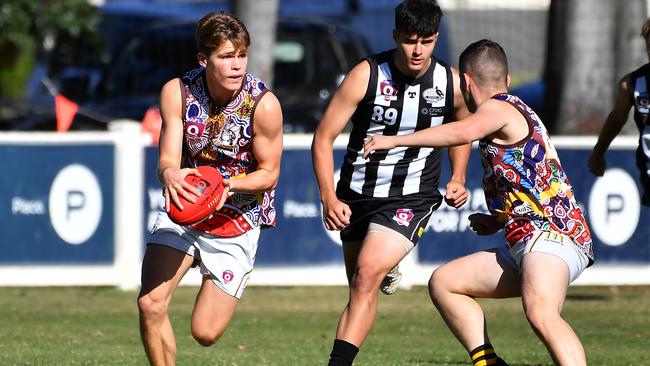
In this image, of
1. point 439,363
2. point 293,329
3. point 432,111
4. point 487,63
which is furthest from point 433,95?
point 293,329

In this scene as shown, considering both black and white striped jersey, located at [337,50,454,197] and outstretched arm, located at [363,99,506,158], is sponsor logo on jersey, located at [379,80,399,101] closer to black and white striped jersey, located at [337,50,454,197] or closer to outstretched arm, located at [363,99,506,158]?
black and white striped jersey, located at [337,50,454,197]

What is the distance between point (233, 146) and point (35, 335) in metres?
3.36

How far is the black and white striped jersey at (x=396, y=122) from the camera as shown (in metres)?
7.02

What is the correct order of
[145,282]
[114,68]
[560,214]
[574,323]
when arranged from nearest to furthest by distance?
[560,214] → [145,282] → [574,323] → [114,68]

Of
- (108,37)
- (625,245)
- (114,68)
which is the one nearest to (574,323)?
(625,245)

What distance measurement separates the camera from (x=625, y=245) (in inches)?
477

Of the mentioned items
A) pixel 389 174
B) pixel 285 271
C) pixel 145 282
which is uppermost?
pixel 389 174

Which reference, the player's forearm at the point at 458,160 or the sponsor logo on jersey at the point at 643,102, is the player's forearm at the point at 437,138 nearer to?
the player's forearm at the point at 458,160

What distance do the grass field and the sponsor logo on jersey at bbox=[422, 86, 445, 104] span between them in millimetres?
1929

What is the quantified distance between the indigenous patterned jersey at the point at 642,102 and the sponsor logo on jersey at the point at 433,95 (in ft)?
3.69

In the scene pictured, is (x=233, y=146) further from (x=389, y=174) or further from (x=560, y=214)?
(x=560, y=214)

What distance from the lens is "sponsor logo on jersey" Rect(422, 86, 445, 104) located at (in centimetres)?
707

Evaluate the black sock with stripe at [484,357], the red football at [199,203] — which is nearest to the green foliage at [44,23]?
the red football at [199,203]

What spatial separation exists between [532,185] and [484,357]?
886 millimetres
